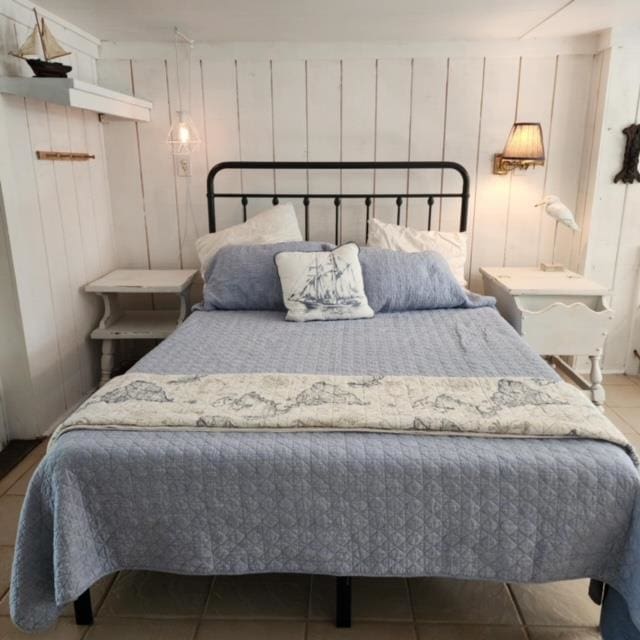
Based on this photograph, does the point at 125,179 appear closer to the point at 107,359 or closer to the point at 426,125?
the point at 107,359

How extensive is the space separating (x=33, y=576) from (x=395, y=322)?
1562 mm

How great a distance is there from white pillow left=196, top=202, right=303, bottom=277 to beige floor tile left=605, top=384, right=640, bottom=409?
1.85 m

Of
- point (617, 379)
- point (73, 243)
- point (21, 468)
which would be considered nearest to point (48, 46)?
point (73, 243)

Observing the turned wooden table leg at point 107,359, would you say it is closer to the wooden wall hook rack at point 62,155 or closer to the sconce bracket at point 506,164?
the wooden wall hook rack at point 62,155

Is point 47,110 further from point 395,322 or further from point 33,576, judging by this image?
point 33,576

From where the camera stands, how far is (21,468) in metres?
2.37

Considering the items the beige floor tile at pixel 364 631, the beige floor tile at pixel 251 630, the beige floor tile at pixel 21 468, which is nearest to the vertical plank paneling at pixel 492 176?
the beige floor tile at pixel 364 631

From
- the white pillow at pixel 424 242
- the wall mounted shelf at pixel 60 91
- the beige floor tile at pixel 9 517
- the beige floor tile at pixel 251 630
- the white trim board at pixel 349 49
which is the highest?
the white trim board at pixel 349 49

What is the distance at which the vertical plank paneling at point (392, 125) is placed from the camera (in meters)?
3.08

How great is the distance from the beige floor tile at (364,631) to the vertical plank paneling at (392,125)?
2192 millimetres

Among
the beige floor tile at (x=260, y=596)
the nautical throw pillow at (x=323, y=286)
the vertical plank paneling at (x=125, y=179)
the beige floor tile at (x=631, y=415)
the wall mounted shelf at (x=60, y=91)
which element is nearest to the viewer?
the beige floor tile at (x=260, y=596)

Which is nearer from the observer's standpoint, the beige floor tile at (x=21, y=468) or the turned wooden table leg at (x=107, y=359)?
the beige floor tile at (x=21, y=468)

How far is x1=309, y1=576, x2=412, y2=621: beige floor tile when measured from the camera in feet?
5.34

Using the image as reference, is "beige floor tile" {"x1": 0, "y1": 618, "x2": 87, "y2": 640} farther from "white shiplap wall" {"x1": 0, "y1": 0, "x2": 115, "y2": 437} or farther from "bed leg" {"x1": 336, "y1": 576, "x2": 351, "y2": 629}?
"white shiplap wall" {"x1": 0, "y1": 0, "x2": 115, "y2": 437}
